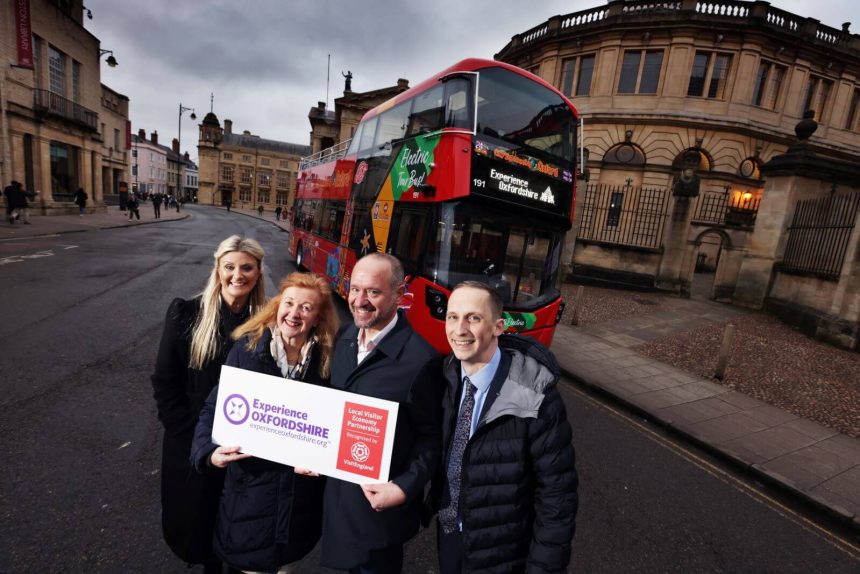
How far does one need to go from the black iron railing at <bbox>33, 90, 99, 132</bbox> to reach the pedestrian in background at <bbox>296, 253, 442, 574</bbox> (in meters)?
29.3

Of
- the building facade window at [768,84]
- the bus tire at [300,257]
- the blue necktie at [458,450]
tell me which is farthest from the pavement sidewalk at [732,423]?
the building facade window at [768,84]

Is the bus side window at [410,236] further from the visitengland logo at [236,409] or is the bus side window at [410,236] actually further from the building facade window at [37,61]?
the building facade window at [37,61]

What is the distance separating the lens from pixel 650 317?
436 inches

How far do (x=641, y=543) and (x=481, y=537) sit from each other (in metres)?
2.10

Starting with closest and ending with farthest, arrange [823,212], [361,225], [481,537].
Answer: [481,537] → [361,225] → [823,212]

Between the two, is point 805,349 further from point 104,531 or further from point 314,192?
point 314,192

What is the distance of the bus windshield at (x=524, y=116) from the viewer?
19.4ft

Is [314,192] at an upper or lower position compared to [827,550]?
upper

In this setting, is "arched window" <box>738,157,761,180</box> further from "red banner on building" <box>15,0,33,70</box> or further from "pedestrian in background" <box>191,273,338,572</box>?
"red banner on building" <box>15,0,33,70</box>

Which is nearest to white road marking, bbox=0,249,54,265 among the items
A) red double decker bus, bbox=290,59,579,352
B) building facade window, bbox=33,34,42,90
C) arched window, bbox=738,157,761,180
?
red double decker bus, bbox=290,59,579,352

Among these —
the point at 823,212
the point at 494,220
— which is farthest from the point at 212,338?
the point at 823,212

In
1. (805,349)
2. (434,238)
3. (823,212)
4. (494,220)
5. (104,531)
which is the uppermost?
(823,212)

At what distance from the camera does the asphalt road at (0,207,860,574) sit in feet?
8.61

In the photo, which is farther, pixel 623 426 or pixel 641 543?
pixel 623 426
